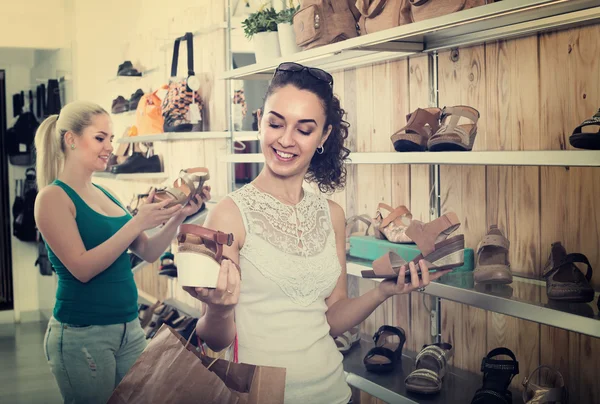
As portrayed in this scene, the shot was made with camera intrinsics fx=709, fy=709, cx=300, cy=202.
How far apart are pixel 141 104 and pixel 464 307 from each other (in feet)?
10.3

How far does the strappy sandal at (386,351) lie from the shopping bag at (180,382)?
143 cm

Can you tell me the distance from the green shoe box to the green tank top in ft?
3.08

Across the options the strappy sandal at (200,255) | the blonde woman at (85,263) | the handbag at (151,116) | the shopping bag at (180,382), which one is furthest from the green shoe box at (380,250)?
the handbag at (151,116)

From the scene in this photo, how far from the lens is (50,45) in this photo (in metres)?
6.69

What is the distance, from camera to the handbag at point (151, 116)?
508cm

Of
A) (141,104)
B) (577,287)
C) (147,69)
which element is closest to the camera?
(577,287)

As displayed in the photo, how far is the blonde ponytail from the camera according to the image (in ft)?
9.81

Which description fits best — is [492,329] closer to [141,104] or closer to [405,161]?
[405,161]

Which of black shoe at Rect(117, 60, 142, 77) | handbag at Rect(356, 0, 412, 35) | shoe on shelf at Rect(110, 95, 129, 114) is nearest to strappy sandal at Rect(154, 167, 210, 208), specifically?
handbag at Rect(356, 0, 412, 35)

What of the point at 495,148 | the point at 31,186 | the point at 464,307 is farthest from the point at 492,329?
the point at 31,186

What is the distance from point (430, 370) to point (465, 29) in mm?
1274

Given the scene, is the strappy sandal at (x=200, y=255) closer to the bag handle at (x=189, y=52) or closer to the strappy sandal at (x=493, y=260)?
the strappy sandal at (x=493, y=260)

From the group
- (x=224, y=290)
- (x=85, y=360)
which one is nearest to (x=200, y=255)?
(x=224, y=290)

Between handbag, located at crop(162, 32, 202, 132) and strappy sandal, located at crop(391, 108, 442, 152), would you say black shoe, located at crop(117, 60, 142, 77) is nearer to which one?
handbag, located at crop(162, 32, 202, 132)
